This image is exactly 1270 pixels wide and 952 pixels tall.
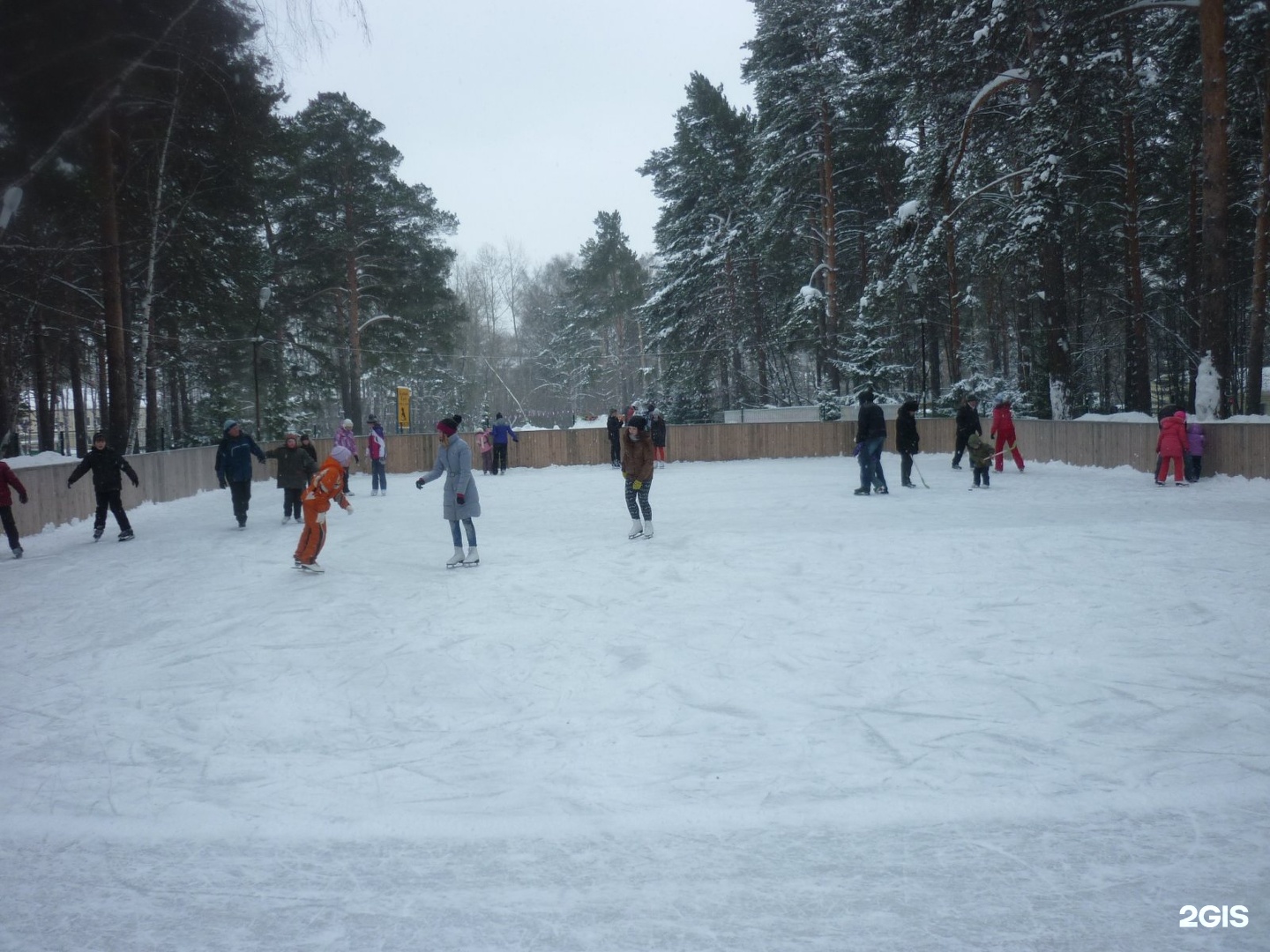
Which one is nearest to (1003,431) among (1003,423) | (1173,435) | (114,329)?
(1003,423)

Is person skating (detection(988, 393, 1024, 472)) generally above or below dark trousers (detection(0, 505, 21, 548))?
above

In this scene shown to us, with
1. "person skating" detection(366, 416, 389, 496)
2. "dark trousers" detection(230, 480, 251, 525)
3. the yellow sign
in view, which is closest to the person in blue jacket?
the yellow sign

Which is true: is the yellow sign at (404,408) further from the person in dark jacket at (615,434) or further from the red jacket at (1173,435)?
the red jacket at (1173,435)

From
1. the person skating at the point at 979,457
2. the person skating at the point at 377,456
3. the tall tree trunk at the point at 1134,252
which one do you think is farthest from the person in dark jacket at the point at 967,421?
the person skating at the point at 377,456

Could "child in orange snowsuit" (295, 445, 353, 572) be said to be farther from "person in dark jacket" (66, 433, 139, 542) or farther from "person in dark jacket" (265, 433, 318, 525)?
"person in dark jacket" (66, 433, 139, 542)

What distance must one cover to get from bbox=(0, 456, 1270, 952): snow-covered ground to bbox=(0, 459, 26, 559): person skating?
2.57 metres

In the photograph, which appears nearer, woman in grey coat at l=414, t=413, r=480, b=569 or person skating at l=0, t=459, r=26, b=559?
woman in grey coat at l=414, t=413, r=480, b=569

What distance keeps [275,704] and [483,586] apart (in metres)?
3.39

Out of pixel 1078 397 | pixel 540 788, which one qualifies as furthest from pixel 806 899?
pixel 1078 397

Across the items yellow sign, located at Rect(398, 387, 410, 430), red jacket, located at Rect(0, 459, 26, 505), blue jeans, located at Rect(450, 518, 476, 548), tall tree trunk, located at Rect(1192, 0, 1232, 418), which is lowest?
blue jeans, located at Rect(450, 518, 476, 548)

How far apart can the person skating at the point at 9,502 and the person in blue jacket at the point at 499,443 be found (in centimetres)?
1582

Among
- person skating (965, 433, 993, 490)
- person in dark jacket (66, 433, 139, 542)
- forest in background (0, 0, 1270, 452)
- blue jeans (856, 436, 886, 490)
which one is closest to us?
forest in background (0, 0, 1270, 452)

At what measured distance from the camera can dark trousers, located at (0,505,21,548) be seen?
11.9 m

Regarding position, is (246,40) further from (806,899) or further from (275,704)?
(806,899)
